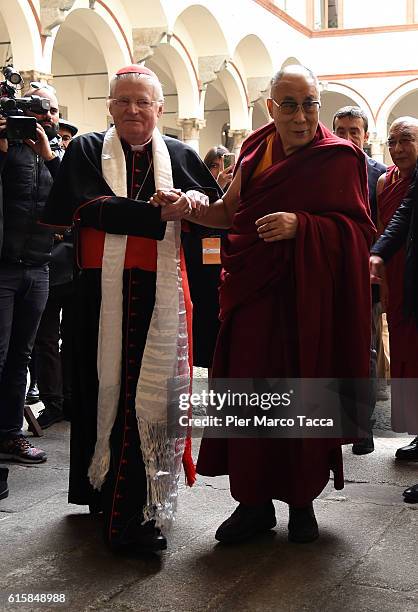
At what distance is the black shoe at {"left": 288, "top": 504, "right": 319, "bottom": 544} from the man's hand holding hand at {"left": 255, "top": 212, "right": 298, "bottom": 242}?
0.92m

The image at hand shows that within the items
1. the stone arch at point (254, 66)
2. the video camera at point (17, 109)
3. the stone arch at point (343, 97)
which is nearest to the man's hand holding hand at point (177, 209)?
the video camera at point (17, 109)

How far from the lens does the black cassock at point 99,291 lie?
2811 mm

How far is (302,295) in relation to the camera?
9.02 ft

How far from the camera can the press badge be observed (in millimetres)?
4012

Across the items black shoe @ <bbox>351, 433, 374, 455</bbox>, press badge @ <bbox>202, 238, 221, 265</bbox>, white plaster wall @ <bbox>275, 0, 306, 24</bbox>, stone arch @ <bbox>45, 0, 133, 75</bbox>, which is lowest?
black shoe @ <bbox>351, 433, 374, 455</bbox>

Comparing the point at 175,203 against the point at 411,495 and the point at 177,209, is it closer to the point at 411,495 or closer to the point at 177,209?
the point at 177,209

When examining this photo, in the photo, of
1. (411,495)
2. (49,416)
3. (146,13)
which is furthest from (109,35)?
(411,495)

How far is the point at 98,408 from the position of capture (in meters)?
2.88

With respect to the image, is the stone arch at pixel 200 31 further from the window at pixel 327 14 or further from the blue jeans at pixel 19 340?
the blue jeans at pixel 19 340

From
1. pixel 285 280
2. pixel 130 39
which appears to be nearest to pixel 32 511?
pixel 285 280

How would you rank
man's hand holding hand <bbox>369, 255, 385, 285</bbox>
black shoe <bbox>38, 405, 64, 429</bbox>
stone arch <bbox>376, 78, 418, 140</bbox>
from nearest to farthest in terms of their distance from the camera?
man's hand holding hand <bbox>369, 255, 385, 285</bbox> → black shoe <bbox>38, 405, 64, 429</bbox> → stone arch <bbox>376, 78, 418, 140</bbox>

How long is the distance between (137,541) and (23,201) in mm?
1746

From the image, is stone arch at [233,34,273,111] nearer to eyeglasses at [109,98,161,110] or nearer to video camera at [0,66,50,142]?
video camera at [0,66,50,142]

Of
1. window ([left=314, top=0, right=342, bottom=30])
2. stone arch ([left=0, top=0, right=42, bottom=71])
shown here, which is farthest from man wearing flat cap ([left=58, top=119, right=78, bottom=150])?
window ([left=314, top=0, right=342, bottom=30])
